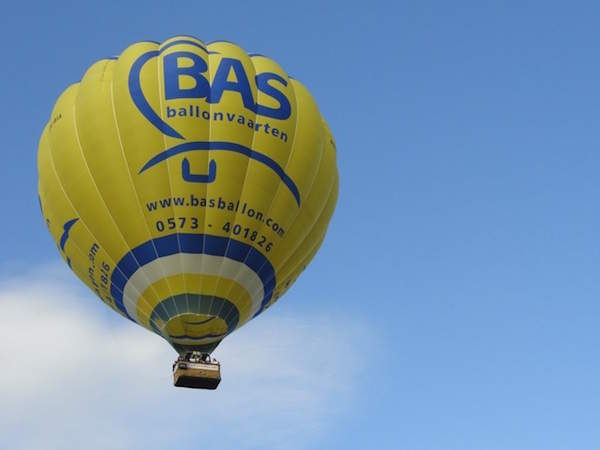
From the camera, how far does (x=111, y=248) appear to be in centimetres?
3011

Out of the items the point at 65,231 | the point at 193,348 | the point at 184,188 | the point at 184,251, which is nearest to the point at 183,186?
the point at 184,188

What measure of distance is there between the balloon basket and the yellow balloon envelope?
281mm

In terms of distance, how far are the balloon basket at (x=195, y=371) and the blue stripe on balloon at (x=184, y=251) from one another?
2.33 metres

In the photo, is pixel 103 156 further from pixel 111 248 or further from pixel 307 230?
pixel 307 230

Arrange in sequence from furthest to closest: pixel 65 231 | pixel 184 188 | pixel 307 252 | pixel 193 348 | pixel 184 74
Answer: pixel 307 252
pixel 65 231
pixel 193 348
pixel 184 74
pixel 184 188

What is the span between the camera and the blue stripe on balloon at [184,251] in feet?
97.3

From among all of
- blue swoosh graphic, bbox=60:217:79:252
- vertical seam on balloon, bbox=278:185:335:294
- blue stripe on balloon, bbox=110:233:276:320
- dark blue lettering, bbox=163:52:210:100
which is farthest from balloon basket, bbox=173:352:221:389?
dark blue lettering, bbox=163:52:210:100

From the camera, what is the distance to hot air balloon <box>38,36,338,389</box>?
29.7m

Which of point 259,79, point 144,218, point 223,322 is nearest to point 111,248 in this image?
point 144,218

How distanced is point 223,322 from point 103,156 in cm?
488

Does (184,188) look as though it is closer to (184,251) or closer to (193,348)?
(184,251)

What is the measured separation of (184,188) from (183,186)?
5 cm

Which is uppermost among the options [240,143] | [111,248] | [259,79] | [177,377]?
[259,79]

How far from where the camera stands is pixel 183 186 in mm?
29641
